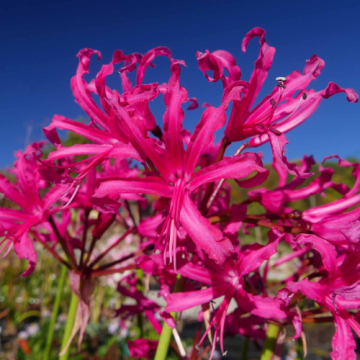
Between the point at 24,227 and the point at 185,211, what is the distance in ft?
2.88

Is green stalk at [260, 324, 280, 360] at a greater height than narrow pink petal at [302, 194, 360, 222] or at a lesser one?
lesser

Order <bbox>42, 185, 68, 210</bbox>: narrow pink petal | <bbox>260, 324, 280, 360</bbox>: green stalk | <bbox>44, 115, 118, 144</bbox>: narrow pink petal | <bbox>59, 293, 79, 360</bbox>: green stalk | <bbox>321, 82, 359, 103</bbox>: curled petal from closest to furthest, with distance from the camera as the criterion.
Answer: <bbox>321, 82, 359, 103</bbox>: curled petal, <bbox>44, 115, 118, 144</bbox>: narrow pink petal, <bbox>260, 324, 280, 360</bbox>: green stalk, <bbox>42, 185, 68, 210</bbox>: narrow pink petal, <bbox>59, 293, 79, 360</bbox>: green stalk

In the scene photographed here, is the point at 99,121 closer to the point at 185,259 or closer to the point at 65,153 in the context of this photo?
the point at 65,153

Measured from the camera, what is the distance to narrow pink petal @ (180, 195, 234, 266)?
103 centimetres

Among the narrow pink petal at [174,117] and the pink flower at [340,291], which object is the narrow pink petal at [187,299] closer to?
the pink flower at [340,291]

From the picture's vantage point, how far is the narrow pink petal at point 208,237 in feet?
3.39

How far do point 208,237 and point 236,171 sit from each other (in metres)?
0.23

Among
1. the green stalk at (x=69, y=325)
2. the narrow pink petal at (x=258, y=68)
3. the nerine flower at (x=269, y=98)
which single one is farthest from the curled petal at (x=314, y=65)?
the green stalk at (x=69, y=325)

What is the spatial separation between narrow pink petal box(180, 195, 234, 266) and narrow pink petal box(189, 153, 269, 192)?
4.9 inches

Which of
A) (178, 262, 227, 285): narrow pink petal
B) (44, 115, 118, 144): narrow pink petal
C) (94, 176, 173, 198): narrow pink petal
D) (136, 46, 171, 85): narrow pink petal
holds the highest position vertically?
(136, 46, 171, 85): narrow pink petal

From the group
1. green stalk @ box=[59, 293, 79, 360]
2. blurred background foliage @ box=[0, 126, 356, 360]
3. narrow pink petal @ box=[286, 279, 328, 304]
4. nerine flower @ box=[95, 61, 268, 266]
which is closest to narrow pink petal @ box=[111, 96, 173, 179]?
nerine flower @ box=[95, 61, 268, 266]

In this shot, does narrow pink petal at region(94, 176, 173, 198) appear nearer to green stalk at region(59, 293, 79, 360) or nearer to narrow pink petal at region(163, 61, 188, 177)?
narrow pink petal at region(163, 61, 188, 177)

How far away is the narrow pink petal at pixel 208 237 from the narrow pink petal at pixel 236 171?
4.9 inches

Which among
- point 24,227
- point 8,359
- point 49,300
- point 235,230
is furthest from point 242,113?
point 49,300
